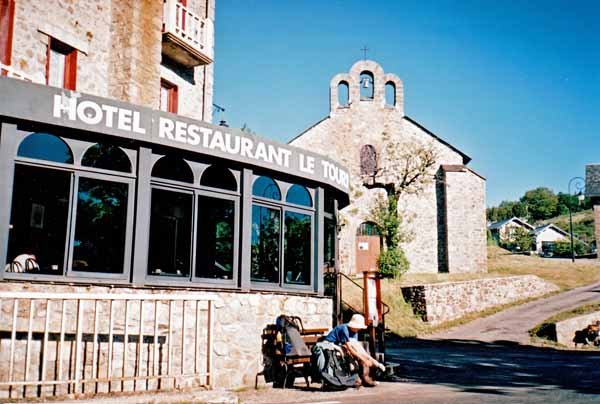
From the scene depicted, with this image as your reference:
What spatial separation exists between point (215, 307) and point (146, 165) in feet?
8.17

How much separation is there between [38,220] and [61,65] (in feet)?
24.2

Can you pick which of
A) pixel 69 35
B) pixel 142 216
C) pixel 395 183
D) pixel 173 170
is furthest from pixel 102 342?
pixel 395 183

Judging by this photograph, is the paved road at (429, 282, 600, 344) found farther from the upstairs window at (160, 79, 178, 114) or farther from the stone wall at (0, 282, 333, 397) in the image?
the stone wall at (0, 282, 333, 397)

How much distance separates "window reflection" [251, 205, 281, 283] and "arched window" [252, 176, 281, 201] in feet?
0.78

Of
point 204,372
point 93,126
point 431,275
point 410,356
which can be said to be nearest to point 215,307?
point 204,372

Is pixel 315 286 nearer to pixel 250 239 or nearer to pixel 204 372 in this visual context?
pixel 250 239

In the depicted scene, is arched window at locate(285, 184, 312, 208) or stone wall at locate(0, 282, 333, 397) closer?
stone wall at locate(0, 282, 333, 397)

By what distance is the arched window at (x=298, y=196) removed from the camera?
11445 mm

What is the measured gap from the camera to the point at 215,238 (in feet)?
35.1

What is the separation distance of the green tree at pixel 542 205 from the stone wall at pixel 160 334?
121456 mm

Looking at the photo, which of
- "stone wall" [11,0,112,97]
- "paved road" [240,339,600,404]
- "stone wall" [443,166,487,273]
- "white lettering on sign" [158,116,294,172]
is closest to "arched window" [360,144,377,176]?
"stone wall" [443,166,487,273]

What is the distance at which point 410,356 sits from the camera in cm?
1603

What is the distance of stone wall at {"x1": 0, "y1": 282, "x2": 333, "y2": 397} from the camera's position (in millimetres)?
7812

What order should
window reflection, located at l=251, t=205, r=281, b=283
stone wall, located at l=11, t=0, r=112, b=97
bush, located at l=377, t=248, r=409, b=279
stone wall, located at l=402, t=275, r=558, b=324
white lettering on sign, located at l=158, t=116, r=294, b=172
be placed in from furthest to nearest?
bush, located at l=377, t=248, r=409, b=279 < stone wall, located at l=402, t=275, r=558, b=324 < stone wall, located at l=11, t=0, r=112, b=97 < window reflection, located at l=251, t=205, r=281, b=283 < white lettering on sign, located at l=158, t=116, r=294, b=172
